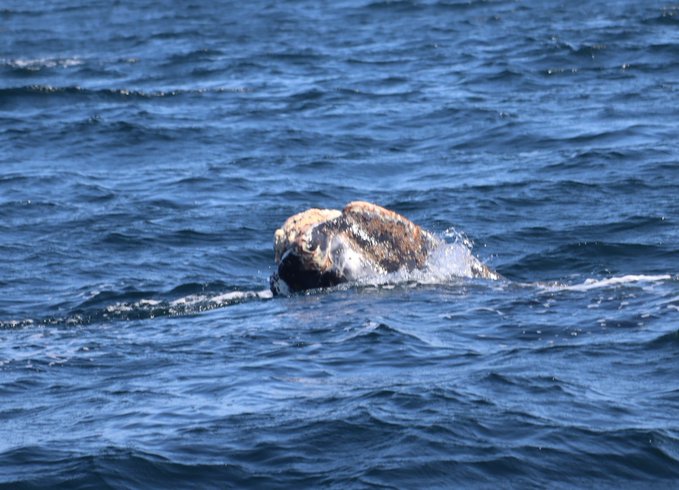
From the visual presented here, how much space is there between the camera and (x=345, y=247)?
12672mm

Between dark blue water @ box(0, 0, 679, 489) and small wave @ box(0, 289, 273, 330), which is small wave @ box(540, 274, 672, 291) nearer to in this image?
dark blue water @ box(0, 0, 679, 489)

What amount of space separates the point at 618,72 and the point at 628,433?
1615 centimetres

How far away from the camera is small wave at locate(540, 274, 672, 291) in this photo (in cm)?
1253

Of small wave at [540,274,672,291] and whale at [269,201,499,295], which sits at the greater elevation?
whale at [269,201,499,295]

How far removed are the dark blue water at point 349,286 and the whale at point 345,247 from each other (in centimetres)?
24

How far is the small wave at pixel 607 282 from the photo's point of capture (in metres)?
12.5

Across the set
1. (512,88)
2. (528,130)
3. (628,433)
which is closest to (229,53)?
(512,88)

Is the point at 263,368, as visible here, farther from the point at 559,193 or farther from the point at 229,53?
the point at 229,53

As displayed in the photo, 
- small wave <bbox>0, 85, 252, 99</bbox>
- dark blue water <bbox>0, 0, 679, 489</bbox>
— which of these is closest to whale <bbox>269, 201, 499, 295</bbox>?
dark blue water <bbox>0, 0, 679, 489</bbox>

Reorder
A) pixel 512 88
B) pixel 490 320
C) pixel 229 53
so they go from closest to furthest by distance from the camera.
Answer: pixel 490 320, pixel 512 88, pixel 229 53

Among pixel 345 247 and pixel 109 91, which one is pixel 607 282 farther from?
pixel 109 91

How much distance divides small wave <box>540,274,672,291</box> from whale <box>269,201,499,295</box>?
114 centimetres

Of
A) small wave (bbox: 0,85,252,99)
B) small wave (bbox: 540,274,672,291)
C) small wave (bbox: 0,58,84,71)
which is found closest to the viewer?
small wave (bbox: 540,274,672,291)

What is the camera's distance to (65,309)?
44.8 feet
